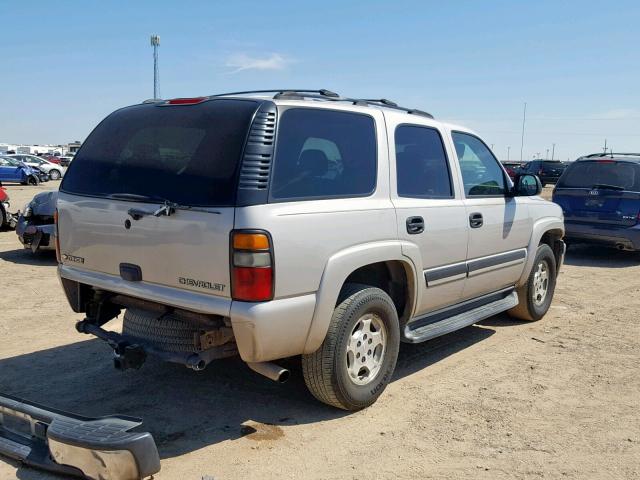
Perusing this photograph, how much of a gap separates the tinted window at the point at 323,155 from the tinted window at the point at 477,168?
1.27 metres

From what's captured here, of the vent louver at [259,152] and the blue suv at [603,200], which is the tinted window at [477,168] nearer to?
the vent louver at [259,152]

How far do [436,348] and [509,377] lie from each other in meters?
0.87

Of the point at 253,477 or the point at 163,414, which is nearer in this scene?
the point at 253,477

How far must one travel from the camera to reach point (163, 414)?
162 inches

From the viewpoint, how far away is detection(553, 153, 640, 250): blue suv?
1002 centimetres

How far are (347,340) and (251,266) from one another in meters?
0.93

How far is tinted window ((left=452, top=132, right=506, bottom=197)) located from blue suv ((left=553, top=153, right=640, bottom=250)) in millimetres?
5278

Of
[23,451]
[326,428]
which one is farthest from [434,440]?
Result: [23,451]

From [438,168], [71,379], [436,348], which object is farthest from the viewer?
[436,348]

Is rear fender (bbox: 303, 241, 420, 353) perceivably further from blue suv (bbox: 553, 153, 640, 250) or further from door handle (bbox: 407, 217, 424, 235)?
blue suv (bbox: 553, 153, 640, 250)

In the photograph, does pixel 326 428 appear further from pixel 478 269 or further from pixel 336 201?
pixel 478 269

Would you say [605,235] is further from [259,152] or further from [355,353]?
[259,152]

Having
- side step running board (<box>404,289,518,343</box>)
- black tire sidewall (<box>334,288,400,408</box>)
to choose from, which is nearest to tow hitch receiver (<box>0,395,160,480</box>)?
black tire sidewall (<box>334,288,400,408</box>)

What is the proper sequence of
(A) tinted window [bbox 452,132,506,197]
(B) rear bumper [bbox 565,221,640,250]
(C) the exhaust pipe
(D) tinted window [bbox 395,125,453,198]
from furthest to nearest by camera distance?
(B) rear bumper [bbox 565,221,640,250], (A) tinted window [bbox 452,132,506,197], (D) tinted window [bbox 395,125,453,198], (C) the exhaust pipe
